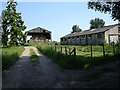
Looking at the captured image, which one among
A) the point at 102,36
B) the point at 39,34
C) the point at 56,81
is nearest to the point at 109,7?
the point at 56,81

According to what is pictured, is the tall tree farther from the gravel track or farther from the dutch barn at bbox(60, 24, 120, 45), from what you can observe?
the gravel track

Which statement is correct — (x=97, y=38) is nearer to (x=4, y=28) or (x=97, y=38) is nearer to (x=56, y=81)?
(x=4, y=28)

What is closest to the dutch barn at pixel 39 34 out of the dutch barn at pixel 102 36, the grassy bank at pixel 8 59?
the dutch barn at pixel 102 36

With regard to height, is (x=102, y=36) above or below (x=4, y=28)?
below

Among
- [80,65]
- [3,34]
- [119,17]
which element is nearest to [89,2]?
[119,17]

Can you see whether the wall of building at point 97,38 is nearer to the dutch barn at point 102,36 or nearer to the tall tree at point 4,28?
the dutch barn at point 102,36

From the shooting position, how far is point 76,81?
474 inches

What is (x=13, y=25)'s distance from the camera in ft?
188

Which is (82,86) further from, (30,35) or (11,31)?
(30,35)

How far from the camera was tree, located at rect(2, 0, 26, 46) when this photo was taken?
57.0 meters

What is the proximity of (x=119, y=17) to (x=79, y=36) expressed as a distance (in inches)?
2311

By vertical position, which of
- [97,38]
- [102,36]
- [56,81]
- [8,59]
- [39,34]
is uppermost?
[39,34]

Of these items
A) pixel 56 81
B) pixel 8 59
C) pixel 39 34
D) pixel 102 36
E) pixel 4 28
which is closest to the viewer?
pixel 56 81

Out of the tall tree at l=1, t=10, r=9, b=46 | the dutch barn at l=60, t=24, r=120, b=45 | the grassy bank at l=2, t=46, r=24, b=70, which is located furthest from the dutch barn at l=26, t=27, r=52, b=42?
the grassy bank at l=2, t=46, r=24, b=70
